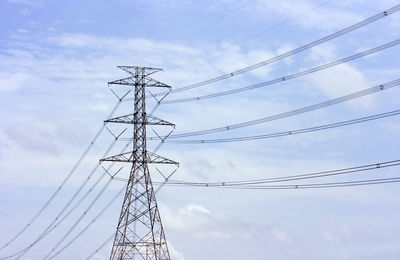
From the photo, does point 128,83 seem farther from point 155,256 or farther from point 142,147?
point 155,256

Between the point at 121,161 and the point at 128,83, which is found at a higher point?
the point at 128,83

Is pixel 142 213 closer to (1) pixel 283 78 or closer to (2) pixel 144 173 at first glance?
(2) pixel 144 173

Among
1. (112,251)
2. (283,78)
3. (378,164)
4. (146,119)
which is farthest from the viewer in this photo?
(146,119)

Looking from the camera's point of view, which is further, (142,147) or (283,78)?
(142,147)

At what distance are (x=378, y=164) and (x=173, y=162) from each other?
30292 mm

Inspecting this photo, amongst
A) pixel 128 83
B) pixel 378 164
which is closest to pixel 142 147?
pixel 128 83

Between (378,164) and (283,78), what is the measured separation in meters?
12.7

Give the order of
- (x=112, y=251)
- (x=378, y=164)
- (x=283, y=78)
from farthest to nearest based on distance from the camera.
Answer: (x=112, y=251)
(x=283, y=78)
(x=378, y=164)

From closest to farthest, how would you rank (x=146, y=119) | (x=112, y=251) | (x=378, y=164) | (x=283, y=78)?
(x=378, y=164) → (x=283, y=78) → (x=112, y=251) → (x=146, y=119)

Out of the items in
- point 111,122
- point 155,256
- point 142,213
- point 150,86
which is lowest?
point 155,256

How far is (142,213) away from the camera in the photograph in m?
68.9

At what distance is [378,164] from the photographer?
41906 millimetres

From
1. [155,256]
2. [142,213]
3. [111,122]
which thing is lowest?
[155,256]

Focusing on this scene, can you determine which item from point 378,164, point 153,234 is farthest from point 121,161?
point 378,164
